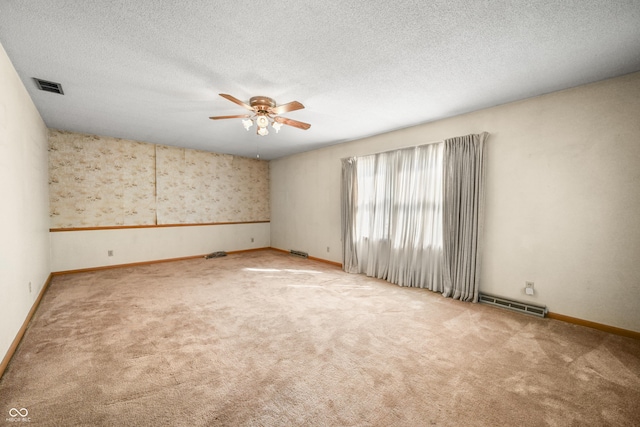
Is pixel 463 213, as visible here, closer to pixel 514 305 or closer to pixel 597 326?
pixel 514 305

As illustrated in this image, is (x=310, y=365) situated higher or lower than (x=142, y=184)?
lower

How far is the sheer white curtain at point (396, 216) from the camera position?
12.9 ft

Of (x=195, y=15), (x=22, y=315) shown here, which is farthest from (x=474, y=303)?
(x=22, y=315)

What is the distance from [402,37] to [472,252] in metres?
2.82

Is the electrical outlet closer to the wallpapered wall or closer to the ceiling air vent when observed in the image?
the ceiling air vent

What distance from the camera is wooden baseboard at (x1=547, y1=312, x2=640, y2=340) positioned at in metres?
2.53

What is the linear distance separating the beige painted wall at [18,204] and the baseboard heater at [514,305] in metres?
4.91

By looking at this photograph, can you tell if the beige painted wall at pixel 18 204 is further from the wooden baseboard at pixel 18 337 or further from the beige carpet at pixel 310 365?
the beige carpet at pixel 310 365

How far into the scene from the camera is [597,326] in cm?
269

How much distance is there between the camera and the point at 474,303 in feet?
11.2

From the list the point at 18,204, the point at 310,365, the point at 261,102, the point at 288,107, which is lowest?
the point at 310,365

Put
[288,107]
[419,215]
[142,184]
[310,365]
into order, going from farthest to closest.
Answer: [142,184], [419,215], [288,107], [310,365]

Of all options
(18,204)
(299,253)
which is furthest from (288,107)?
(299,253)

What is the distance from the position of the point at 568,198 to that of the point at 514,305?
4.62 ft
